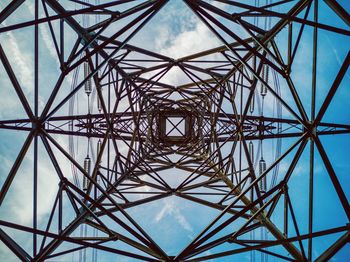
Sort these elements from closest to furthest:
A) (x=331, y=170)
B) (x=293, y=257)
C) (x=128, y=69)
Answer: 1. (x=331, y=170)
2. (x=293, y=257)
3. (x=128, y=69)

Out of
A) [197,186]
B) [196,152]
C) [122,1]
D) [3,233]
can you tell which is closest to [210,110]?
[196,152]

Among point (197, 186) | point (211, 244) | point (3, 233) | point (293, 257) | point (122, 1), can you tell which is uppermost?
point (122, 1)

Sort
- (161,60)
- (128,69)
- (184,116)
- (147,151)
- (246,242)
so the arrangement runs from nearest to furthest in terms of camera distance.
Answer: (246,242)
(161,60)
(128,69)
(147,151)
(184,116)

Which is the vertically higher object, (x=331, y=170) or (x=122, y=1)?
(x=122, y=1)

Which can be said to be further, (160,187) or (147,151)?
(147,151)

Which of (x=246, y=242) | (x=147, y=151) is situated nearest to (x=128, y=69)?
(x=147, y=151)

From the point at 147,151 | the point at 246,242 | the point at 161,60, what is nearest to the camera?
the point at 246,242

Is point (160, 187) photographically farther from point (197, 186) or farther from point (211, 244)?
point (211, 244)

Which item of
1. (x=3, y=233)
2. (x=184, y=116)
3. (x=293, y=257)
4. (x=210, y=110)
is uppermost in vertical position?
(x=184, y=116)

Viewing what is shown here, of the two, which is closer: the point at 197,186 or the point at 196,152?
the point at 197,186

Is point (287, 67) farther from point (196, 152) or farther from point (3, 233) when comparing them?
point (196, 152)
